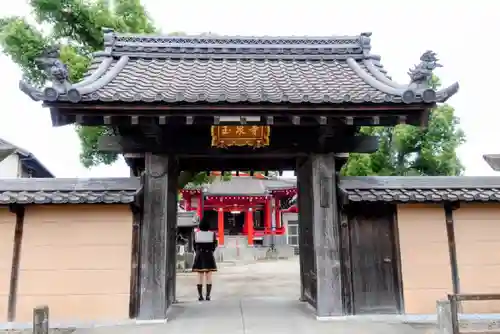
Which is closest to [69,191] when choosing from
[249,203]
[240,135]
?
[240,135]

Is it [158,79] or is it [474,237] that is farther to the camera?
[158,79]

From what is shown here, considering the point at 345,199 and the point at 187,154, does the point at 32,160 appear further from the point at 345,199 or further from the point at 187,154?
the point at 345,199

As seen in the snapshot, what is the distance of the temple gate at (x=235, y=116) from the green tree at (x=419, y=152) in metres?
9.40

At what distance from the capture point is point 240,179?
31.8 metres

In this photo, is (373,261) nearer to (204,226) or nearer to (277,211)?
(204,226)

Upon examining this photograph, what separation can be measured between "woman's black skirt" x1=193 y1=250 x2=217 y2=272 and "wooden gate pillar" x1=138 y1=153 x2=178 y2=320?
2165 millimetres

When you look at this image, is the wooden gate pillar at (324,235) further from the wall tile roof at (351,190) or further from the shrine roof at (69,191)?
the shrine roof at (69,191)

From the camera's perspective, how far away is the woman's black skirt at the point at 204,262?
8.10 meters

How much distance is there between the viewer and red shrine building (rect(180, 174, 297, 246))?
93.7 ft

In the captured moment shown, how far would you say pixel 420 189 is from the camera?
6.14 metres

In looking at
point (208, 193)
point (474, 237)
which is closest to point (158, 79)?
point (474, 237)

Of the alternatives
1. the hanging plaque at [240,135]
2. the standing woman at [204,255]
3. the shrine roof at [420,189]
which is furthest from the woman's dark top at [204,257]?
the shrine roof at [420,189]

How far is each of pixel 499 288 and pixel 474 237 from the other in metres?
0.84

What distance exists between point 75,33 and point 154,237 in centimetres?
837
